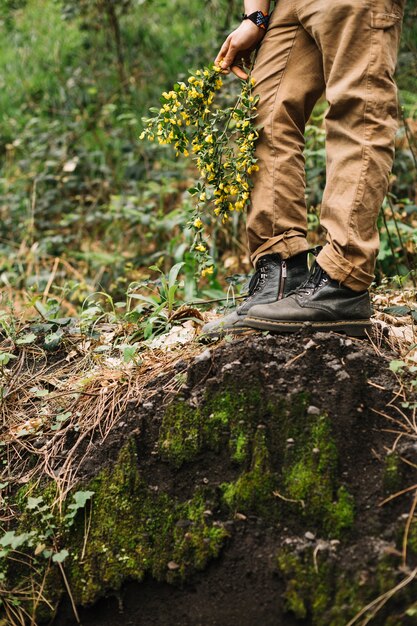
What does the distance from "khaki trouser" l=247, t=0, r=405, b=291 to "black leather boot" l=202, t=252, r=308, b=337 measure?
5 centimetres

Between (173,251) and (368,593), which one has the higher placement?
(368,593)

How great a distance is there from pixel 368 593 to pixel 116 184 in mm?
4852

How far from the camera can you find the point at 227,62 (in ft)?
9.24

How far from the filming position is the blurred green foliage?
511 cm

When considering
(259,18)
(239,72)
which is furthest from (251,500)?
(259,18)

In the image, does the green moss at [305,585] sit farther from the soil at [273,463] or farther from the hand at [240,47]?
the hand at [240,47]

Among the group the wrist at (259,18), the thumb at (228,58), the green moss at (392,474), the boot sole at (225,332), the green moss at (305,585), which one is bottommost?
the green moss at (305,585)

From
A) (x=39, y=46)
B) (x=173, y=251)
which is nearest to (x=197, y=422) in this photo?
(x=173, y=251)

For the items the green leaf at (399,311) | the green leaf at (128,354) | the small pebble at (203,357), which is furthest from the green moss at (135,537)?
the green leaf at (399,311)

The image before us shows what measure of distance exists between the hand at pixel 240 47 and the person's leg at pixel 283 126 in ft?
0.15

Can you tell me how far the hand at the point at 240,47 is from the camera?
273 centimetres

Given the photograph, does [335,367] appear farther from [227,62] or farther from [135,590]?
[227,62]

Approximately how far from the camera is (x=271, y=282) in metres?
2.76

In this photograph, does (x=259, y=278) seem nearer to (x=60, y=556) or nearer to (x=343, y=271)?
(x=343, y=271)
